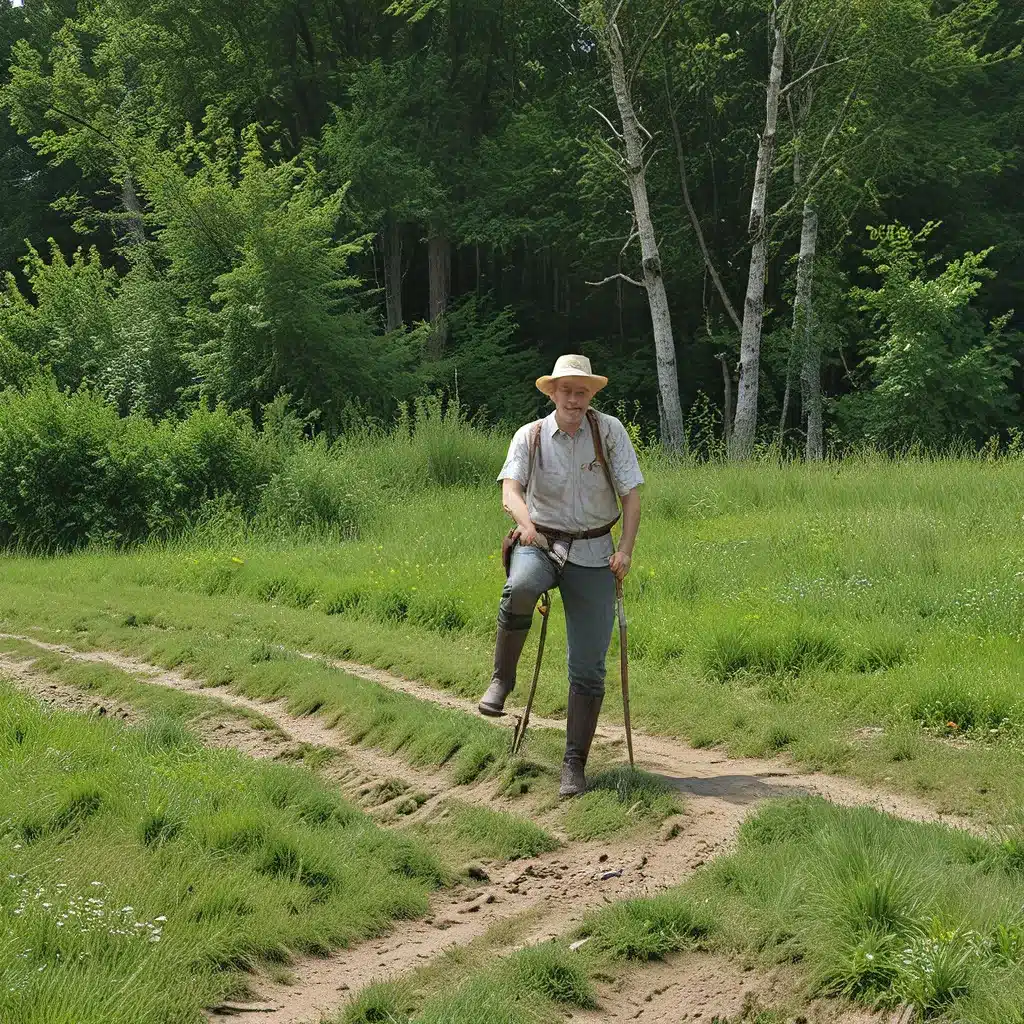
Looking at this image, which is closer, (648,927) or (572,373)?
(648,927)

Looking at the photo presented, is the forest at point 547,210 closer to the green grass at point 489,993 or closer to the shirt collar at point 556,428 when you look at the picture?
the shirt collar at point 556,428

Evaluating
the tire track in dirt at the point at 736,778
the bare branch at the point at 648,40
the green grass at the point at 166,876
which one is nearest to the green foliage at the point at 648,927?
the green grass at the point at 166,876

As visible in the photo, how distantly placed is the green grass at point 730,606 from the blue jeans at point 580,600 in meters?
1.12

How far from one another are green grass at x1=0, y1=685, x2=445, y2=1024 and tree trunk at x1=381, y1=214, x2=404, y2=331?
27.0 meters

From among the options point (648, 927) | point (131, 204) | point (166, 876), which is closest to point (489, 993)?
point (648, 927)

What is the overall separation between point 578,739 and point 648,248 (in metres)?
17.3

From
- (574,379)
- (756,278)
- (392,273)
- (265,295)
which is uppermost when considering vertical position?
(392,273)

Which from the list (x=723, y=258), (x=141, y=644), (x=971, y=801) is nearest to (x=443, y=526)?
(x=141, y=644)

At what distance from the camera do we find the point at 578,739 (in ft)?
21.3

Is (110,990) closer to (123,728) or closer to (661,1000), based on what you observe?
(661,1000)

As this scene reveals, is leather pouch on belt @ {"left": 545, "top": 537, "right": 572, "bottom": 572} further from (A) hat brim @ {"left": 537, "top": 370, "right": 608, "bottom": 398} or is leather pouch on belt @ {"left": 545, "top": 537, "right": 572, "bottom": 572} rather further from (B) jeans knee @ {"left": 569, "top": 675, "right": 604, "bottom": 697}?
(A) hat brim @ {"left": 537, "top": 370, "right": 608, "bottom": 398}

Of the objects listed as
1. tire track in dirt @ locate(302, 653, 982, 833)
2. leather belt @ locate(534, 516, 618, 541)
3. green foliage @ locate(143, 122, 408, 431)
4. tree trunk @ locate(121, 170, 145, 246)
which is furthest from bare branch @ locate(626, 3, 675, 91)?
leather belt @ locate(534, 516, 618, 541)

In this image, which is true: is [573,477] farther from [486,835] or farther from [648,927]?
[648,927]

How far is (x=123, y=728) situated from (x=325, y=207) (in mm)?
18468
